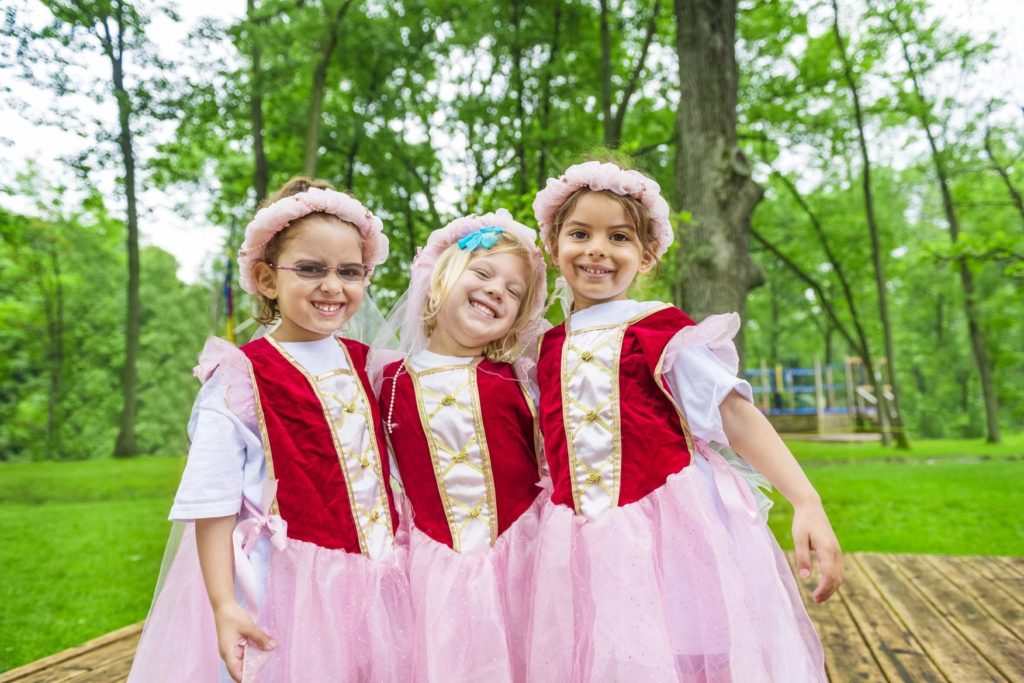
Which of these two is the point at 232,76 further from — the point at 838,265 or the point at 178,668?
the point at 838,265

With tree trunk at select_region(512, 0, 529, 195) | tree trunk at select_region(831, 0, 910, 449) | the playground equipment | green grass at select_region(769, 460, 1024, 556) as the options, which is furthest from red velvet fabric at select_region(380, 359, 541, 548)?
the playground equipment

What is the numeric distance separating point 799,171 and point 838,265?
198 cm

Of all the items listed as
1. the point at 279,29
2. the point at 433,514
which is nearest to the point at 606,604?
the point at 433,514

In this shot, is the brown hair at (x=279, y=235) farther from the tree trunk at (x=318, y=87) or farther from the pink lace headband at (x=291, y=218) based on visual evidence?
the tree trunk at (x=318, y=87)

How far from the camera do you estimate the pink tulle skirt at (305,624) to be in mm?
1596

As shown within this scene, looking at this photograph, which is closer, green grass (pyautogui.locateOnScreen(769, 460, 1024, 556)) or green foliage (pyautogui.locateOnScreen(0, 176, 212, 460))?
green grass (pyautogui.locateOnScreen(769, 460, 1024, 556))

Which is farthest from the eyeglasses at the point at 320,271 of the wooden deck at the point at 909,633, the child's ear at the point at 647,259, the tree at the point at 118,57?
the tree at the point at 118,57

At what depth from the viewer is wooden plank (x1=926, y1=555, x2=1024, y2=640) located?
3268 millimetres

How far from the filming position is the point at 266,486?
1.68 metres

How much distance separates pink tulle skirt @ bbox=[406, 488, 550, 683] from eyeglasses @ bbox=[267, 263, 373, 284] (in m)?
0.67

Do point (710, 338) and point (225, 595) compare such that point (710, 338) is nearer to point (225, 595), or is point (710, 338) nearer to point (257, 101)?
point (225, 595)

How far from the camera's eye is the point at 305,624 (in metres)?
1.61

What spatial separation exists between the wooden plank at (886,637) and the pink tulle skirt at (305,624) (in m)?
1.93

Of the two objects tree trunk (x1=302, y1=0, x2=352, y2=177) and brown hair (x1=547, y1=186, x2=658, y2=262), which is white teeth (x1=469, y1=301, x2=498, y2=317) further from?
tree trunk (x1=302, y1=0, x2=352, y2=177)
